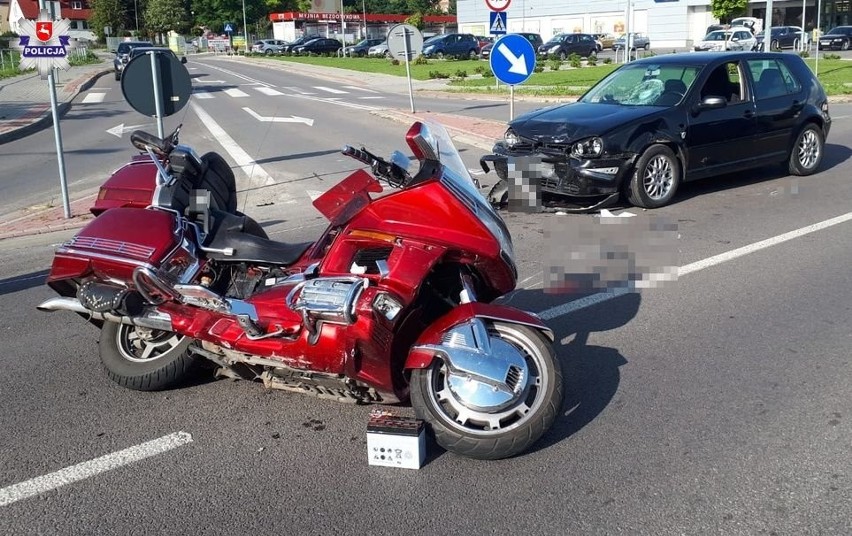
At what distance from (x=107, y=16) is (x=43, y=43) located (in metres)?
97.1

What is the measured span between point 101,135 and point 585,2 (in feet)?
220

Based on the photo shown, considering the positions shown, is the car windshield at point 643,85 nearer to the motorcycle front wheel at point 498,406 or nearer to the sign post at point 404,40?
the motorcycle front wheel at point 498,406

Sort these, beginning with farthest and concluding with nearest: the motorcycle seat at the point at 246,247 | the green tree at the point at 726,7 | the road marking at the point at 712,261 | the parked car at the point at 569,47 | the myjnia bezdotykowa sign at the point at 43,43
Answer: the green tree at the point at 726,7 → the parked car at the point at 569,47 → the myjnia bezdotykowa sign at the point at 43,43 → the road marking at the point at 712,261 → the motorcycle seat at the point at 246,247

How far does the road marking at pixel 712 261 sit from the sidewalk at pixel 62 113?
249 inches

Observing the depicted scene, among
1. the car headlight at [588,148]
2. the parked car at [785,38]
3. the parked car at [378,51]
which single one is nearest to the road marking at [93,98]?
the car headlight at [588,148]

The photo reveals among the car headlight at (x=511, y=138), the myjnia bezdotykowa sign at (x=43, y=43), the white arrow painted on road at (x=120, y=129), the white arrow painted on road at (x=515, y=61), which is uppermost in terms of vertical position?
the myjnia bezdotykowa sign at (x=43, y=43)

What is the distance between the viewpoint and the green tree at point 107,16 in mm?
95875

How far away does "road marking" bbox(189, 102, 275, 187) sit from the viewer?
40.8 feet

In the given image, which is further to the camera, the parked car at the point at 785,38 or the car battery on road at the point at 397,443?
the parked car at the point at 785,38

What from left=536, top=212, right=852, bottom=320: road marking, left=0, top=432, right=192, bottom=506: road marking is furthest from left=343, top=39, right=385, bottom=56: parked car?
left=0, top=432, right=192, bottom=506: road marking

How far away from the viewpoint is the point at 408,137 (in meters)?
3.89

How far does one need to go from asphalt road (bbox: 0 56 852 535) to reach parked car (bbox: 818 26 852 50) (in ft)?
172

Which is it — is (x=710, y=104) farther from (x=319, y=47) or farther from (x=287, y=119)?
(x=319, y=47)

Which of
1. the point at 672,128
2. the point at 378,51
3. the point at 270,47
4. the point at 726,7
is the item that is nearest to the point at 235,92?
the point at 672,128
